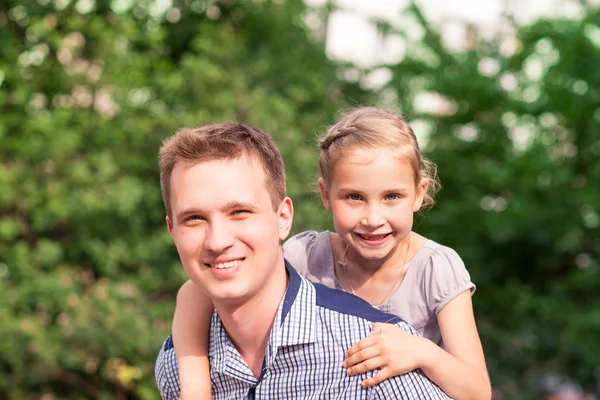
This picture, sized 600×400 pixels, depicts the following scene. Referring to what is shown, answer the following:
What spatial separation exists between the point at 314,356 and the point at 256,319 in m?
0.20

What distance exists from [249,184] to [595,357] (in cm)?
561

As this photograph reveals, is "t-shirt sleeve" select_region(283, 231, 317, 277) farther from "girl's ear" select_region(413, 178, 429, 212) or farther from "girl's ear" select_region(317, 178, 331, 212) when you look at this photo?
"girl's ear" select_region(413, 178, 429, 212)

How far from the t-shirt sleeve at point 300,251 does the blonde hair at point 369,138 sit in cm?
31

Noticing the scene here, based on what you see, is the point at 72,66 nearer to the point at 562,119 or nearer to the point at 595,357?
the point at 562,119

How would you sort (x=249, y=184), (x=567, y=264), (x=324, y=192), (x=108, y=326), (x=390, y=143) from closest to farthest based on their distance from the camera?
(x=249, y=184) → (x=390, y=143) → (x=324, y=192) → (x=108, y=326) → (x=567, y=264)

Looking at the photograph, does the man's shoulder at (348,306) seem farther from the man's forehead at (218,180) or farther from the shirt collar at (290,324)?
the man's forehead at (218,180)

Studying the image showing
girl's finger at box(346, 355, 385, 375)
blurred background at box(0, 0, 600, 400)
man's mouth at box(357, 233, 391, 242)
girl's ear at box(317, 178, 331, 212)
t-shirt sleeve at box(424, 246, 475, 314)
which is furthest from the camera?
blurred background at box(0, 0, 600, 400)

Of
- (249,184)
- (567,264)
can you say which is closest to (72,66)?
(567,264)

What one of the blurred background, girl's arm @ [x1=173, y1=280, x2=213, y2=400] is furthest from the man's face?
the blurred background

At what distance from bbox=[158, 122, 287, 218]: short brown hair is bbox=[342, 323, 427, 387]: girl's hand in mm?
450

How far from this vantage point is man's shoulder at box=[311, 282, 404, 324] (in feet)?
8.14

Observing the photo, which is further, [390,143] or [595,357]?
[595,357]

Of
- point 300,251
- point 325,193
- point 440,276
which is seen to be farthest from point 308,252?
point 440,276

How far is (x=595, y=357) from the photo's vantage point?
7.22 m
